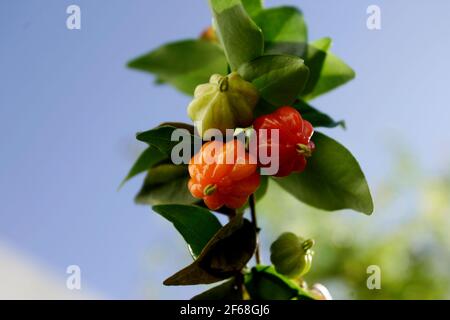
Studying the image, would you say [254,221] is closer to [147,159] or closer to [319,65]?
[147,159]

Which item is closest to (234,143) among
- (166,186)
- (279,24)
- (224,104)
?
(224,104)

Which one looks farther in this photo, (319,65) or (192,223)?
(319,65)

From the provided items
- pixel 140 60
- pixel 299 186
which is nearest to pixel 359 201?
pixel 299 186

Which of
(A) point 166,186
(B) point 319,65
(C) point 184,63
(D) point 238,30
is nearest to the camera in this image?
(D) point 238,30

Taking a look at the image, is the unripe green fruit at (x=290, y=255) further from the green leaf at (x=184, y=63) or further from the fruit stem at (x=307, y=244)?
the green leaf at (x=184, y=63)

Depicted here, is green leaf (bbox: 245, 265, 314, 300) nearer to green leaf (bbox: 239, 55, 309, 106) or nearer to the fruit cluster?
the fruit cluster

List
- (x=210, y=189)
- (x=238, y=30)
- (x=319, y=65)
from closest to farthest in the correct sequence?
(x=210, y=189) → (x=238, y=30) → (x=319, y=65)

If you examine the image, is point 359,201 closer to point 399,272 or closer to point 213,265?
point 213,265

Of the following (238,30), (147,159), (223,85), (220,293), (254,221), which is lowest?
(220,293)
